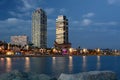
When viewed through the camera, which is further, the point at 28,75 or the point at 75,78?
the point at 28,75

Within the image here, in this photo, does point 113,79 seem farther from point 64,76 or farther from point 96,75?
point 64,76

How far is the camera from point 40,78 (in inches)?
768

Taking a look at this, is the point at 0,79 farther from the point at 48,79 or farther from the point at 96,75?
the point at 96,75

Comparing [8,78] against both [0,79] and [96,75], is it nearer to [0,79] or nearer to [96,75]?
[0,79]

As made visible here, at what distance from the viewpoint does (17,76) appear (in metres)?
19.2

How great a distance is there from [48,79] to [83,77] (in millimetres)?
2730

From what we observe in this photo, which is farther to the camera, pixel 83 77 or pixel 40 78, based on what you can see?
pixel 40 78

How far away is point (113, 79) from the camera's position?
62.6ft

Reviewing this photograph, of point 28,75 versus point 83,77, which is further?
point 28,75

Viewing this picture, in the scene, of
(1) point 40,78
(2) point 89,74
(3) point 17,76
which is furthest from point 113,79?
(3) point 17,76

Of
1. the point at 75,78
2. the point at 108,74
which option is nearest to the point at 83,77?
the point at 75,78

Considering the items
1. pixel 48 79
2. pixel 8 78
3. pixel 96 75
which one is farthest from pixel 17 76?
pixel 96 75

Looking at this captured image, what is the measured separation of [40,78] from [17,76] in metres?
1.53

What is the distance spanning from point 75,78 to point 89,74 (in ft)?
3.07
